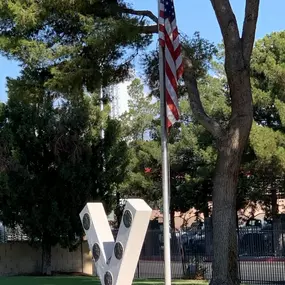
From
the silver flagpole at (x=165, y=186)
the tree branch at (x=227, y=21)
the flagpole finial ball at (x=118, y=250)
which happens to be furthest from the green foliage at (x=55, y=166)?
Result: the flagpole finial ball at (x=118, y=250)

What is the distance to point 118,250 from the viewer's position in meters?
10.3

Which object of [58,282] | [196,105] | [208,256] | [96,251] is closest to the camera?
[96,251]

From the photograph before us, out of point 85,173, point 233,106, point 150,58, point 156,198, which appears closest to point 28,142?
point 85,173

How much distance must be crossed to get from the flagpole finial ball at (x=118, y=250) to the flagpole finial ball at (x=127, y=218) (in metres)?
0.34

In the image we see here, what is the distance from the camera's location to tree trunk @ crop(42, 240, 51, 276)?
25.1 metres

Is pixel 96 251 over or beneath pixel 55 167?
beneath

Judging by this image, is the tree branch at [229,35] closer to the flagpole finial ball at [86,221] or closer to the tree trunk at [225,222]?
the tree trunk at [225,222]

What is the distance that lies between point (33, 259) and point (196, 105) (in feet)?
44.6

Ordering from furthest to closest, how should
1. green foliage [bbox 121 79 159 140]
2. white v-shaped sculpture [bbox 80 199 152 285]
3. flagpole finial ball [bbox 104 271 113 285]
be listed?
green foliage [bbox 121 79 159 140] < flagpole finial ball [bbox 104 271 113 285] < white v-shaped sculpture [bbox 80 199 152 285]

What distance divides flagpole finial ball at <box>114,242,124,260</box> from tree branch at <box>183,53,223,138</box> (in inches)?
198

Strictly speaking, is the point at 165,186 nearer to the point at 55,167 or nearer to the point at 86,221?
the point at 86,221

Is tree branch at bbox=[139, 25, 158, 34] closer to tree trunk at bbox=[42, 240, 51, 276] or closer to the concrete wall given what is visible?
tree trunk at bbox=[42, 240, 51, 276]

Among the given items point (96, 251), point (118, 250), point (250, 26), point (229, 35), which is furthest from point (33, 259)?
point (118, 250)

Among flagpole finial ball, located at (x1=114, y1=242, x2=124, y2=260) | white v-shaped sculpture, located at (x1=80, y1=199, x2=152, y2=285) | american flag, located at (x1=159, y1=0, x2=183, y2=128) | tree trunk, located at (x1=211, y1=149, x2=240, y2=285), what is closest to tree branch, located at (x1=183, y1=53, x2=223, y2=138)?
tree trunk, located at (x1=211, y1=149, x2=240, y2=285)
